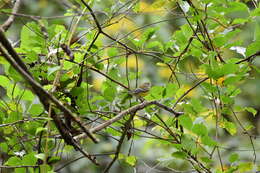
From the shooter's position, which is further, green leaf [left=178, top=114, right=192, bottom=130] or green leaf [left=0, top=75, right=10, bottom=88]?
green leaf [left=0, top=75, right=10, bottom=88]

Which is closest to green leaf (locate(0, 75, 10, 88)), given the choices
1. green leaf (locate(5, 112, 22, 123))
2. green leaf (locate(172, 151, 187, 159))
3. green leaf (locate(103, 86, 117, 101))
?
green leaf (locate(5, 112, 22, 123))

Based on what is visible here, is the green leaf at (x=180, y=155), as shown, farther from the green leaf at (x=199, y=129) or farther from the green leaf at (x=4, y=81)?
the green leaf at (x=4, y=81)

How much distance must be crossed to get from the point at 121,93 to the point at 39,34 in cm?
17

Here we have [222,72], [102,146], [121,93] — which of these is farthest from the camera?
[102,146]

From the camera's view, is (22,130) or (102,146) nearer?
(22,130)

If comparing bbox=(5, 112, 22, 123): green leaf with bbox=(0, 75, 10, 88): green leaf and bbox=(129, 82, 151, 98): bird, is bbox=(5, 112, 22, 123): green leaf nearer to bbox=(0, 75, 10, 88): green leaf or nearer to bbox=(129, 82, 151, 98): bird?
bbox=(0, 75, 10, 88): green leaf

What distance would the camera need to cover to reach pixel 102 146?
7.03ft

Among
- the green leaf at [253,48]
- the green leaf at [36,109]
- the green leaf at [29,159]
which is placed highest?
the green leaf at [253,48]

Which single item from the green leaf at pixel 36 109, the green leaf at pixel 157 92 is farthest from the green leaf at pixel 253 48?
the green leaf at pixel 36 109

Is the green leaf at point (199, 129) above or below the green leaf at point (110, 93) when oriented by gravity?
below

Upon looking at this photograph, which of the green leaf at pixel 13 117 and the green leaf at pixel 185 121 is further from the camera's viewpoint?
the green leaf at pixel 13 117

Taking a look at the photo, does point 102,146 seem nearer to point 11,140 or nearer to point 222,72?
point 11,140

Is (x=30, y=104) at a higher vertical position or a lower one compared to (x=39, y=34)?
lower

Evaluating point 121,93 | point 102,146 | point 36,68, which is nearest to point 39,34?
point 36,68
